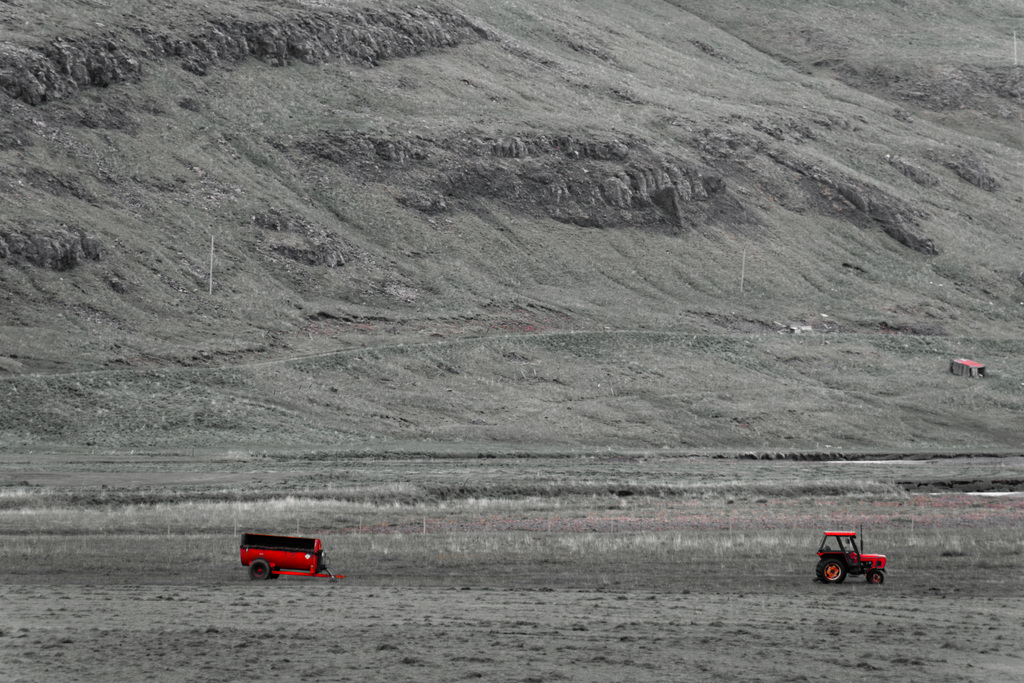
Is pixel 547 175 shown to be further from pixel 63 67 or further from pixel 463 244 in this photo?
pixel 63 67

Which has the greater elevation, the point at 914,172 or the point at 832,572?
the point at 914,172

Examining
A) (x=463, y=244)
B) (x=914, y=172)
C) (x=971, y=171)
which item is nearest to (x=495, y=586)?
(x=463, y=244)

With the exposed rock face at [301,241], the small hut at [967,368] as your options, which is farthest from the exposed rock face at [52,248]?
the small hut at [967,368]

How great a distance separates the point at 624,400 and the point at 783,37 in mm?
111085

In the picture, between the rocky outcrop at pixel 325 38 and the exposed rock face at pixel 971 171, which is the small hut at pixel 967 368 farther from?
the rocky outcrop at pixel 325 38

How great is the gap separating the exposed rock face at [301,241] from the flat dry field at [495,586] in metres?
38.4

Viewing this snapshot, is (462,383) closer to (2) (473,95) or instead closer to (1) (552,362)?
(1) (552,362)

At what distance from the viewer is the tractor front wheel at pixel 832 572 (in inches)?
856

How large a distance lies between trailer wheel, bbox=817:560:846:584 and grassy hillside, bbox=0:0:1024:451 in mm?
32446

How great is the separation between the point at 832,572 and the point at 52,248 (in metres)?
53.6

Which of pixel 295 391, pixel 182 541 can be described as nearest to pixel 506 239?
pixel 295 391

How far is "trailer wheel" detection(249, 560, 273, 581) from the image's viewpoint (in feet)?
69.4

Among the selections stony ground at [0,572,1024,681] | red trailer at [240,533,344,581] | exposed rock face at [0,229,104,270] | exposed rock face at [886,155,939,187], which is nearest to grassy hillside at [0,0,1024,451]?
exposed rock face at [0,229,104,270]

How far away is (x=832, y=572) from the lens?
21812 millimetres
